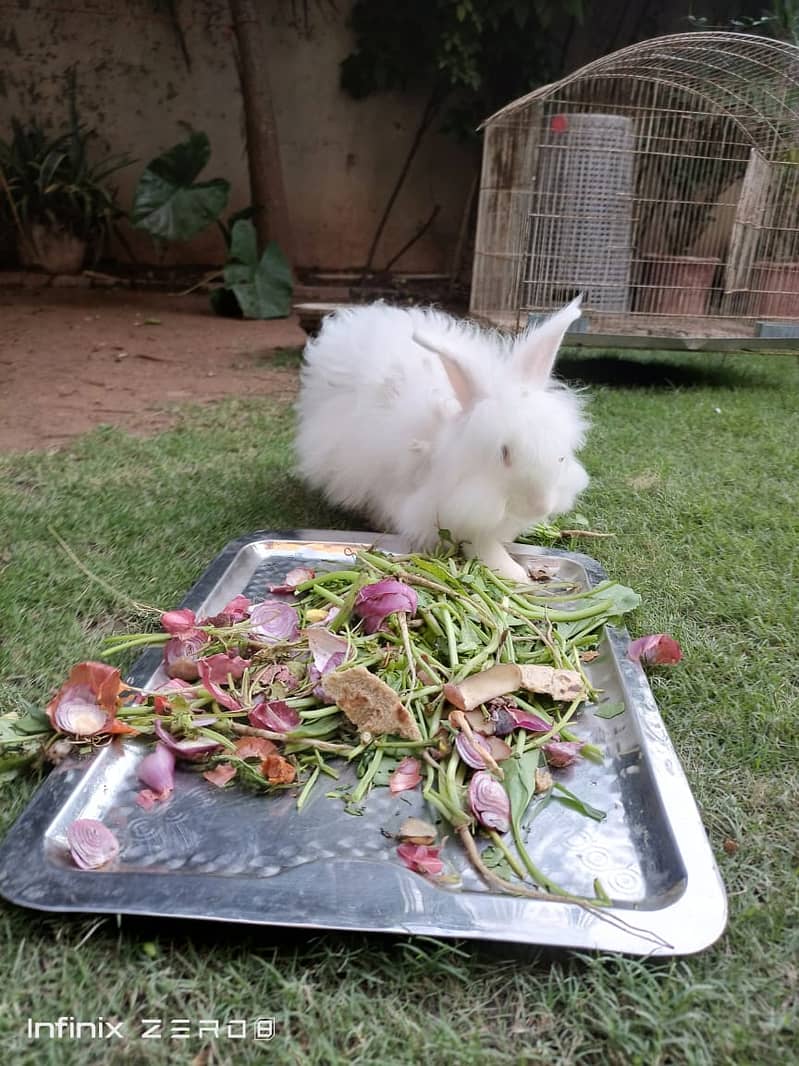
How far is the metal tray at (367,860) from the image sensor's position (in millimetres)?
877

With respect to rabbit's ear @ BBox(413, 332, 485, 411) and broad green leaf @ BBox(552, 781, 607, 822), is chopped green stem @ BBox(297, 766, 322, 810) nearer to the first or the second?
broad green leaf @ BBox(552, 781, 607, 822)

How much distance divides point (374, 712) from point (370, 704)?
1 cm

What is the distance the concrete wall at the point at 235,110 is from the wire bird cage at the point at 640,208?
7.14 ft

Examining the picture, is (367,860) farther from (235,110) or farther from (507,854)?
(235,110)

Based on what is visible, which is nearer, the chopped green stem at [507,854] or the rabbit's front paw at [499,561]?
the chopped green stem at [507,854]

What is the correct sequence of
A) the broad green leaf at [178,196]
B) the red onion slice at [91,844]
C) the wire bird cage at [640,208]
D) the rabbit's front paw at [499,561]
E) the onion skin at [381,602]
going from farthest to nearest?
→ the broad green leaf at [178,196] < the wire bird cage at [640,208] < the rabbit's front paw at [499,561] < the onion skin at [381,602] < the red onion slice at [91,844]

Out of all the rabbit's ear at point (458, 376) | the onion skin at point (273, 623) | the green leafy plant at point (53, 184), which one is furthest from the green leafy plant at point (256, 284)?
the onion skin at point (273, 623)

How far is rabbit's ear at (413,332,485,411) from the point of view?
150 centimetres

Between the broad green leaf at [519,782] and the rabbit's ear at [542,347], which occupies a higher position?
the rabbit's ear at [542,347]

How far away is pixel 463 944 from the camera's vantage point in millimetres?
875

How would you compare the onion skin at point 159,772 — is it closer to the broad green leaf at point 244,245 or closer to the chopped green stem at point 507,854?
the chopped green stem at point 507,854

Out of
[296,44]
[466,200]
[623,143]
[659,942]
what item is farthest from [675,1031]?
[296,44]

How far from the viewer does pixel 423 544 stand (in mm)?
1673

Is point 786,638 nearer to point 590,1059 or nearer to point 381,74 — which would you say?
point 590,1059
